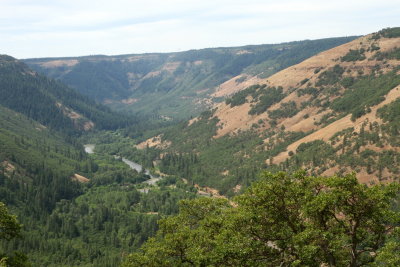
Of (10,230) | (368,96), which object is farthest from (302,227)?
(368,96)

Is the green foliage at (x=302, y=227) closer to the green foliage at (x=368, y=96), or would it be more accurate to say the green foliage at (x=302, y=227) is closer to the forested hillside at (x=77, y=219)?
the forested hillside at (x=77, y=219)

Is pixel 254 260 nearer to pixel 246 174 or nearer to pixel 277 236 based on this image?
pixel 277 236

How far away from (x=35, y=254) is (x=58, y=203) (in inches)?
2581

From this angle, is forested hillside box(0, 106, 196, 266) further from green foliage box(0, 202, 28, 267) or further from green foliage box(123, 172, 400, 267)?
green foliage box(123, 172, 400, 267)

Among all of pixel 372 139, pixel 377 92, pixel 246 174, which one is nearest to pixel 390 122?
pixel 372 139

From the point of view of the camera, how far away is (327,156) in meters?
155

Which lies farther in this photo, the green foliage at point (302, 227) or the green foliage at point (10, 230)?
the green foliage at point (10, 230)

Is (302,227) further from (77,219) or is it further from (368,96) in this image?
(368,96)

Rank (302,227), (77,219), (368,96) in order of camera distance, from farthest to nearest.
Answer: (368,96) → (77,219) → (302,227)

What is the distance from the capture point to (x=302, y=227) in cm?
3822

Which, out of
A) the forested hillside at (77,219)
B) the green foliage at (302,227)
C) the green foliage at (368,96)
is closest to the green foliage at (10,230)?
the green foliage at (302,227)

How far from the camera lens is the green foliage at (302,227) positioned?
116 ft

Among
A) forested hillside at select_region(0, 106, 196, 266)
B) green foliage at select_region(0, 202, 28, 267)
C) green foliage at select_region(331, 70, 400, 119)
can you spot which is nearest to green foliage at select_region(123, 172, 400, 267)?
green foliage at select_region(0, 202, 28, 267)

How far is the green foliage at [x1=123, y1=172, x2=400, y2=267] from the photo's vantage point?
35.3 metres
